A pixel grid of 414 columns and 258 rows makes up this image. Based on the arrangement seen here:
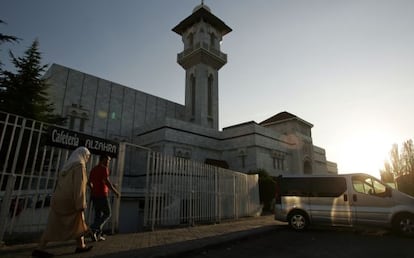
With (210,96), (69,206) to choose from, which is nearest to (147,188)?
(69,206)

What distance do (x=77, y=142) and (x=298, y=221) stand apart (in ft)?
26.0

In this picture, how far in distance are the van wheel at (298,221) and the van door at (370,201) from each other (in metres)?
1.68

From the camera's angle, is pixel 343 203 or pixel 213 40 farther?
pixel 213 40

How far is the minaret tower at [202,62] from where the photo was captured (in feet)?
111

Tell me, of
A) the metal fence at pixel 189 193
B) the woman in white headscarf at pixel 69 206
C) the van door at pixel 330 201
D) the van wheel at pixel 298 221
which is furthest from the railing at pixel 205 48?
the woman in white headscarf at pixel 69 206

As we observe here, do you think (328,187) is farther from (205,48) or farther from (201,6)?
(201,6)

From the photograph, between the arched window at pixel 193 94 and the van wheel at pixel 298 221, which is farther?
the arched window at pixel 193 94

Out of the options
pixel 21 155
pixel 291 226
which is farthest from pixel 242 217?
pixel 21 155

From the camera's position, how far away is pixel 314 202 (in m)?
9.41

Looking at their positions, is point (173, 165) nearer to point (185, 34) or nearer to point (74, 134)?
point (74, 134)

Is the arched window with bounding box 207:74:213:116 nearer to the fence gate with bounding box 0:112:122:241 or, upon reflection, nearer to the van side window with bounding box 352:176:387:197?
the van side window with bounding box 352:176:387:197

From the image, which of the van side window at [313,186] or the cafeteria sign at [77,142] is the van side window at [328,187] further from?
the cafeteria sign at [77,142]

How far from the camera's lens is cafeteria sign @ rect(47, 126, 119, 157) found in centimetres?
593

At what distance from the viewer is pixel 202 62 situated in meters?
34.6
